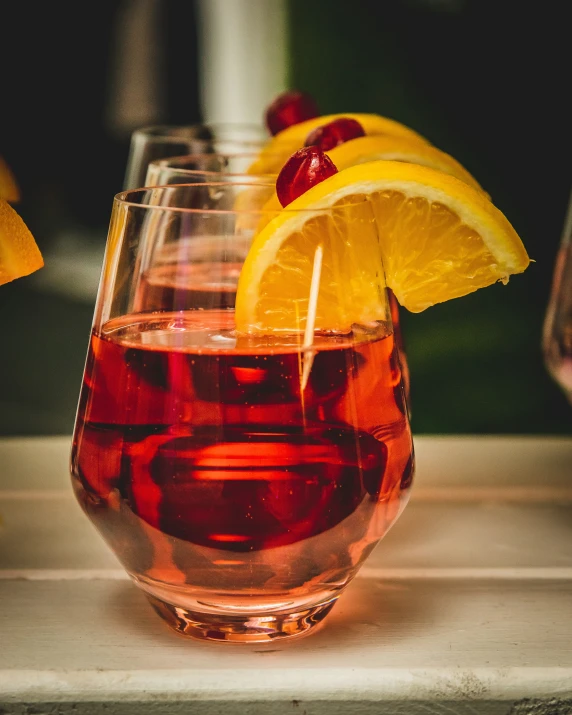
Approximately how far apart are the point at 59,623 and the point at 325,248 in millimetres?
237

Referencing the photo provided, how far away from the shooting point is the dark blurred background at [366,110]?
219 centimetres

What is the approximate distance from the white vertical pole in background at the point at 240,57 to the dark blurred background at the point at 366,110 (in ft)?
0.06

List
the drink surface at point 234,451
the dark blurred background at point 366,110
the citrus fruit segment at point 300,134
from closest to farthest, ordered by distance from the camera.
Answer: the drink surface at point 234,451 → the citrus fruit segment at point 300,134 → the dark blurred background at point 366,110

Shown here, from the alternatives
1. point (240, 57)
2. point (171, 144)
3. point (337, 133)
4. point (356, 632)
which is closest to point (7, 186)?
point (337, 133)

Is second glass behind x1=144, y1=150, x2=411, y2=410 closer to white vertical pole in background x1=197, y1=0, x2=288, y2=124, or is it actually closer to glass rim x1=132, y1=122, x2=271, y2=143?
glass rim x1=132, y1=122, x2=271, y2=143

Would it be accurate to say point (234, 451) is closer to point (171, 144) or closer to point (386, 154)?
point (386, 154)

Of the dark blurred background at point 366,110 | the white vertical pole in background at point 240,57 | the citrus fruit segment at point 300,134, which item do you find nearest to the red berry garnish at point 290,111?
the citrus fruit segment at point 300,134

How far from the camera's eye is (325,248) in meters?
0.46

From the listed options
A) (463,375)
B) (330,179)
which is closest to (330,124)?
(330,179)

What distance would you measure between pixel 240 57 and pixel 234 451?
6.55ft

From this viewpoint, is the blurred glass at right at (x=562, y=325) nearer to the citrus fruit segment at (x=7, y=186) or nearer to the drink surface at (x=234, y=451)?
the drink surface at (x=234, y=451)

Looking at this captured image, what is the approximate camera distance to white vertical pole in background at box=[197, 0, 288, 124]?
2271 mm

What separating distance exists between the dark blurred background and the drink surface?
1.63 metres

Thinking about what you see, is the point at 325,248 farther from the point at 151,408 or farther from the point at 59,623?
the point at 59,623
